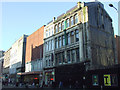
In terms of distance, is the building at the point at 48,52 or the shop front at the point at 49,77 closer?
the shop front at the point at 49,77

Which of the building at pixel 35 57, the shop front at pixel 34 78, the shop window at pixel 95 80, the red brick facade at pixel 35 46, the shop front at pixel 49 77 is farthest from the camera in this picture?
the red brick facade at pixel 35 46

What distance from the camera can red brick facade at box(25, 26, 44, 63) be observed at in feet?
171

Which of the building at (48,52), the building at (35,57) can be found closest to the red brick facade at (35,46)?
the building at (35,57)

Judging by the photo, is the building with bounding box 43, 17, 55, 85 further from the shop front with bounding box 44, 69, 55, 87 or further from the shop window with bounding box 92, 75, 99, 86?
the shop window with bounding box 92, 75, 99, 86

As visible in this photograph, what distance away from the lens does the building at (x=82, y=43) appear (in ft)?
106

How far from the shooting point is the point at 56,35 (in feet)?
143

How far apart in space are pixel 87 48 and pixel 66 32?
934 cm

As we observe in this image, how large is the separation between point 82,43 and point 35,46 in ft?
88.6

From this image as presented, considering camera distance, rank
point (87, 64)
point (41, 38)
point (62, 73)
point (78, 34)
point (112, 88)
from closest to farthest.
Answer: point (112, 88), point (87, 64), point (78, 34), point (62, 73), point (41, 38)

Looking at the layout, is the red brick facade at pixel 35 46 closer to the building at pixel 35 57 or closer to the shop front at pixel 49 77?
the building at pixel 35 57

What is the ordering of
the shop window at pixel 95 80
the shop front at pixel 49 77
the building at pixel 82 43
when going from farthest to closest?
the shop front at pixel 49 77 < the building at pixel 82 43 < the shop window at pixel 95 80

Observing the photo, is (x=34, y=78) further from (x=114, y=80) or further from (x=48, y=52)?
(x=114, y=80)

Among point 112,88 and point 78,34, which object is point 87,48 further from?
point 112,88

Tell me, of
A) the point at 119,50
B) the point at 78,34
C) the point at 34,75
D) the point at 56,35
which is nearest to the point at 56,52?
the point at 56,35
